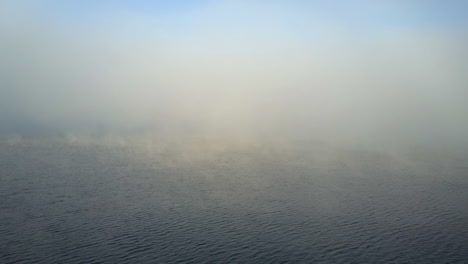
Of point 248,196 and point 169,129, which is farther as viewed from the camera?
point 169,129

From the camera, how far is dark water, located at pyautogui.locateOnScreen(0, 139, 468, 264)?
50.4ft

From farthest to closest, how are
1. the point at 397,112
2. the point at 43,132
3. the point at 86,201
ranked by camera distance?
the point at 397,112 → the point at 43,132 → the point at 86,201

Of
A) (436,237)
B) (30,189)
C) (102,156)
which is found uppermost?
(102,156)

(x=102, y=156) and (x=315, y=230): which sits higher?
(x=102, y=156)

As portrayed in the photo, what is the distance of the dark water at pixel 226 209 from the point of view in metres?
15.4

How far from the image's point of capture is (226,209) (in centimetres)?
2039

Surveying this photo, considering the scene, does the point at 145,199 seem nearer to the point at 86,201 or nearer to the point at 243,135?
the point at 86,201

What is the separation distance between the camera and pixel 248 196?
22.9 m

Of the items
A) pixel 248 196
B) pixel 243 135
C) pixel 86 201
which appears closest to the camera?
pixel 86 201

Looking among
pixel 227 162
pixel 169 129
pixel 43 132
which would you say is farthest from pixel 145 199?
pixel 169 129

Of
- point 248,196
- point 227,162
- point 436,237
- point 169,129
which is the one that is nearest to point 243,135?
point 169,129

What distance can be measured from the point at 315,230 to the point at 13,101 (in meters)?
84.4

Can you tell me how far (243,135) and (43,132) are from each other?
2144cm

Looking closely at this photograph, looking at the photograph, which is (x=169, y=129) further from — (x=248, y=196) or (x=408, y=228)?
(x=408, y=228)
